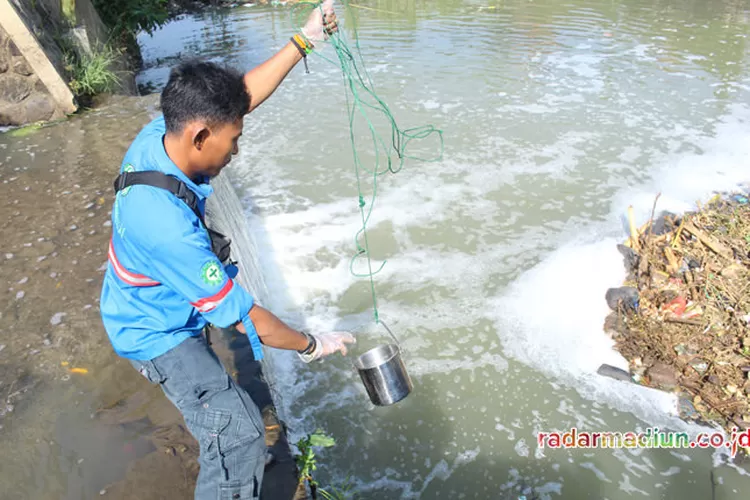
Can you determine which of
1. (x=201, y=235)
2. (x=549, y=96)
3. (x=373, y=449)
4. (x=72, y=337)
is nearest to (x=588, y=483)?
(x=373, y=449)

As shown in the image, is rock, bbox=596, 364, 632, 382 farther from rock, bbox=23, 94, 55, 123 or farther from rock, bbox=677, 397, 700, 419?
rock, bbox=23, 94, 55, 123

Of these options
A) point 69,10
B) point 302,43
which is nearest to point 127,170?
point 302,43

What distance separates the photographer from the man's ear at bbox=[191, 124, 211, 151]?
1979mm

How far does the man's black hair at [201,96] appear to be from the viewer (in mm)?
1943

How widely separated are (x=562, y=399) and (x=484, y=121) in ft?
19.7

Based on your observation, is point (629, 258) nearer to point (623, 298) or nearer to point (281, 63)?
point (623, 298)

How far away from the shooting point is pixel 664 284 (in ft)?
15.9

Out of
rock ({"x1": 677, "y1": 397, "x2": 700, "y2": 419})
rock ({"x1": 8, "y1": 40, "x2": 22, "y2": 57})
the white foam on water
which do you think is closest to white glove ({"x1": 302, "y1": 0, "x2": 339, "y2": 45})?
the white foam on water

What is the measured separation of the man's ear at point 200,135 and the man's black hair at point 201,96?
0.10 ft

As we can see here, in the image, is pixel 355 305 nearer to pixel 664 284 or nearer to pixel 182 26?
pixel 664 284

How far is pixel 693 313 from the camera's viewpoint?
4.46 m

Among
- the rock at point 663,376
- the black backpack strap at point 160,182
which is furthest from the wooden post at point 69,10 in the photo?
the rock at point 663,376

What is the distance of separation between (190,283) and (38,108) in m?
7.51

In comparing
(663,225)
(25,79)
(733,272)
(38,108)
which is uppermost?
(25,79)
